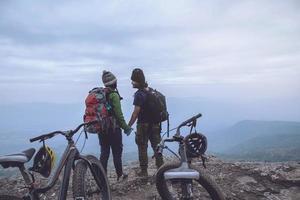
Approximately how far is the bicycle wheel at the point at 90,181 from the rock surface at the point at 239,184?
7.75ft

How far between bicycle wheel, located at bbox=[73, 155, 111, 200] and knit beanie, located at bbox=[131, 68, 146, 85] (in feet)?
10.8

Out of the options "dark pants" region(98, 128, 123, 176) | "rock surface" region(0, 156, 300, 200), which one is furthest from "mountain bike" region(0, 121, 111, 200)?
"rock surface" region(0, 156, 300, 200)

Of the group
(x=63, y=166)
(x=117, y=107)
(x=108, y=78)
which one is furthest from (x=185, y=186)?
(x=108, y=78)

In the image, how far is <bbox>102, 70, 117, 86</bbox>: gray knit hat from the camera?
9797 mm

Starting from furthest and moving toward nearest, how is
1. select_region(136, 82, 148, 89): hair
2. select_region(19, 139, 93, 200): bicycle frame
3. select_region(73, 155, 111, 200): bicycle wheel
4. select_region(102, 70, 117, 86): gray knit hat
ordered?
1. select_region(136, 82, 148, 89): hair
2. select_region(102, 70, 117, 86): gray knit hat
3. select_region(73, 155, 111, 200): bicycle wheel
4. select_region(19, 139, 93, 200): bicycle frame

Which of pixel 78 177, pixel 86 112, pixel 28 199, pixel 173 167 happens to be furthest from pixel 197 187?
pixel 28 199

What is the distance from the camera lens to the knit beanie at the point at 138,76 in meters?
9.85

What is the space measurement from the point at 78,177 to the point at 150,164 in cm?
839

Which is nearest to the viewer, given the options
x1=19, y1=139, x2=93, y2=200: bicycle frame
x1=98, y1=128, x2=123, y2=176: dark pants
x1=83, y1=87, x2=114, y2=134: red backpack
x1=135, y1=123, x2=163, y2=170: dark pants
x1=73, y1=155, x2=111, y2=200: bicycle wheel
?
x1=19, y1=139, x2=93, y2=200: bicycle frame

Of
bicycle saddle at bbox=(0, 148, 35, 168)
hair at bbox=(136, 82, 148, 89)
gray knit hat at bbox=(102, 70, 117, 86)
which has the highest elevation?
gray knit hat at bbox=(102, 70, 117, 86)

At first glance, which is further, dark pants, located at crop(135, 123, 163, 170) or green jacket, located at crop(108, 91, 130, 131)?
dark pants, located at crop(135, 123, 163, 170)

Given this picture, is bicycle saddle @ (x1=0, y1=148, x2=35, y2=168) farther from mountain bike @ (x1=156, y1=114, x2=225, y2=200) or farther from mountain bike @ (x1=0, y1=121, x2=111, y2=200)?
mountain bike @ (x1=156, y1=114, x2=225, y2=200)

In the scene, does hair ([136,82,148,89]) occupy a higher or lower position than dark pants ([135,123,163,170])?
higher

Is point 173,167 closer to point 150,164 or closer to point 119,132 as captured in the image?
point 119,132
